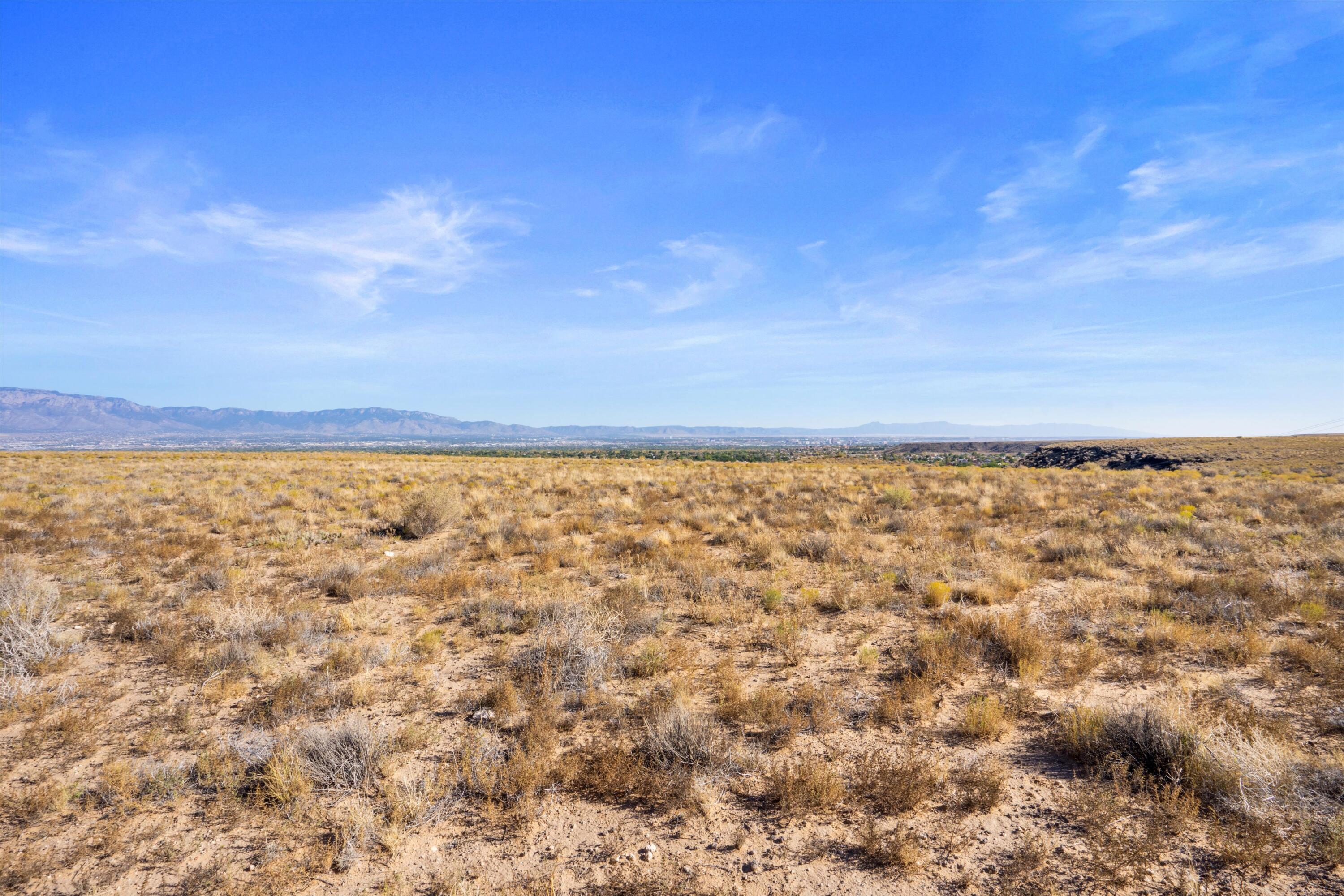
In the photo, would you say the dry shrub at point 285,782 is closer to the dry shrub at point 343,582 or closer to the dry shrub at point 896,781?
the dry shrub at point 896,781

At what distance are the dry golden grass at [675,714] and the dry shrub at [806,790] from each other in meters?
0.02

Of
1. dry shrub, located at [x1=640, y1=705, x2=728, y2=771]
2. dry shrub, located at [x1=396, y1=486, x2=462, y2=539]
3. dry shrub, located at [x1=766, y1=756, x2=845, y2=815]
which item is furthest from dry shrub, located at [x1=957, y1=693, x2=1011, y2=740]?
dry shrub, located at [x1=396, y1=486, x2=462, y2=539]

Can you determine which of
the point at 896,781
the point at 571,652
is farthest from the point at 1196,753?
the point at 571,652

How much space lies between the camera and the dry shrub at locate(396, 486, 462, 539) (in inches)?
519

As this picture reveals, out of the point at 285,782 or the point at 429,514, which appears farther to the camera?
the point at 429,514

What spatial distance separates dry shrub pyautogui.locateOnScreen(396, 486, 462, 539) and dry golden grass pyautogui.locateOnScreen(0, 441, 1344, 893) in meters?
1.48

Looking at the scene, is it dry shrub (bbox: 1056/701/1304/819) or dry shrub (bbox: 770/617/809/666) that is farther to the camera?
dry shrub (bbox: 770/617/809/666)

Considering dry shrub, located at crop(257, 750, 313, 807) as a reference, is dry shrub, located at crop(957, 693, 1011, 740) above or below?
above

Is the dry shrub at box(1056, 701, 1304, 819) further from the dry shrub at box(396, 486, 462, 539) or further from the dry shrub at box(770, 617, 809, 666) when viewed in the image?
the dry shrub at box(396, 486, 462, 539)

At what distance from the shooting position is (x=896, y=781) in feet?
13.2

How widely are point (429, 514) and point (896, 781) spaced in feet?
40.3

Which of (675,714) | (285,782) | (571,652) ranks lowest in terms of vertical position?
(285,782)

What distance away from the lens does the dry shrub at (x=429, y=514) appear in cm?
1319

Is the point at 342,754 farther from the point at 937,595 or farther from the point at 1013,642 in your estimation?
the point at 937,595
